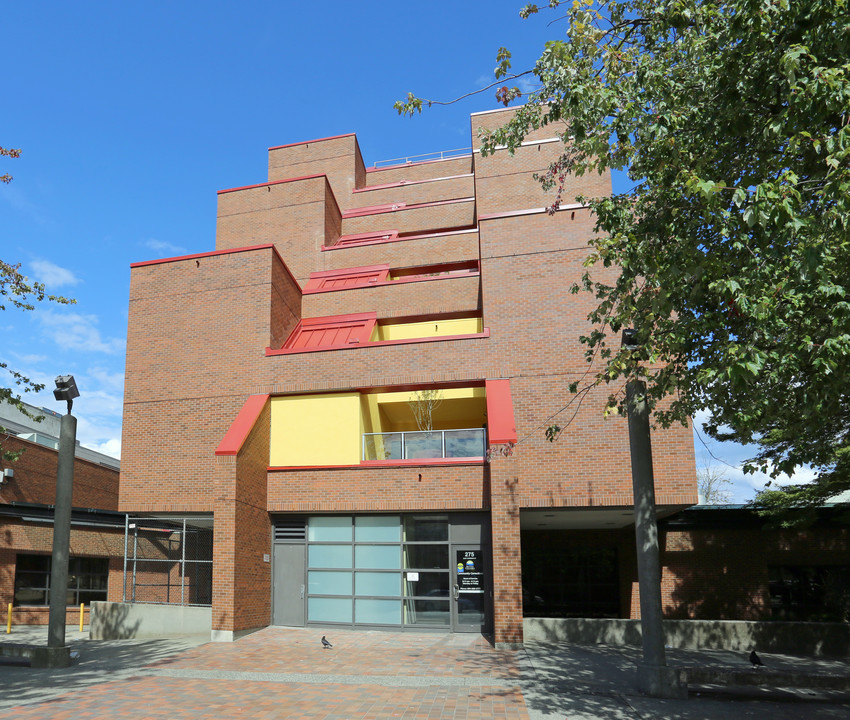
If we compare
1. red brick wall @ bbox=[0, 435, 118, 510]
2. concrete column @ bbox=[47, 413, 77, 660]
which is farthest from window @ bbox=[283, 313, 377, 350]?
red brick wall @ bbox=[0, 435, 118, 510]

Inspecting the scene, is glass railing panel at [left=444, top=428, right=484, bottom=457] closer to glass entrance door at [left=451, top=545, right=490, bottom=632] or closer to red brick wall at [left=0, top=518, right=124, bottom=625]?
glass entrance door at [left=451, top=545, right=490, bottom=632]

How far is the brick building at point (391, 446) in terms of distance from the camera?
16.7 metres

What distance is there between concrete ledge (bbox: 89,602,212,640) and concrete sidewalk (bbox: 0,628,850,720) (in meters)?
2.21

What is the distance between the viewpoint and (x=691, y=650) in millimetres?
15758

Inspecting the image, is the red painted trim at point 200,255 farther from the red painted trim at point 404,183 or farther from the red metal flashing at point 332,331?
the red painted trim at point 404,183

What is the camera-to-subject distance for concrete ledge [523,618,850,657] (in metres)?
15.9

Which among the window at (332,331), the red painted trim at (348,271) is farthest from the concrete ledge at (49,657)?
the red painted trim at (348,271)

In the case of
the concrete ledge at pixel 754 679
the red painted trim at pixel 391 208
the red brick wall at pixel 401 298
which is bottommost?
the concrete ledge at pixel 754 679

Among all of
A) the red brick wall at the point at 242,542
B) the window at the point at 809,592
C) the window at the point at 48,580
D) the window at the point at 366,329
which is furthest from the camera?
the window at the point at 48,580

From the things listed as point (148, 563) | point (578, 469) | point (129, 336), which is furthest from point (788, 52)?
point (148, 563)

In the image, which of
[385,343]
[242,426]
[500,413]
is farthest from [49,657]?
[500,413]

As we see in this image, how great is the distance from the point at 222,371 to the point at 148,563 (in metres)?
7.01

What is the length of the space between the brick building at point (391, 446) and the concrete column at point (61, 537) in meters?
3.31

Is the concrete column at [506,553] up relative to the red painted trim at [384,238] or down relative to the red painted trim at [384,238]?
down
